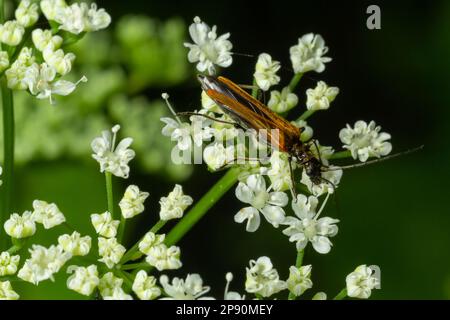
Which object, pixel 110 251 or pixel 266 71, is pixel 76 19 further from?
pixel 110 251

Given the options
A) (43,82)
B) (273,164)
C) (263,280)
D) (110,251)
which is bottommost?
(263,280)

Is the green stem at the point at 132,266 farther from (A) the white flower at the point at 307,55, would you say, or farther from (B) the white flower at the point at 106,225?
(A) the white flower at the point at 307,55

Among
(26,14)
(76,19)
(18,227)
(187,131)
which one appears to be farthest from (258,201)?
(26,14)

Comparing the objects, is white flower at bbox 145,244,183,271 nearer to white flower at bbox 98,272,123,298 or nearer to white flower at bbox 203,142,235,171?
white flower at bbox 98,272,123,298

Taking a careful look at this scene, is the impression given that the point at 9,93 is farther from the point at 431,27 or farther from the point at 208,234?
the point at 431,27

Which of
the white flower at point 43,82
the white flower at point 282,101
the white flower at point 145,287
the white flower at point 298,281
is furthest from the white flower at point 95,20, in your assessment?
the white flower at point 298,281

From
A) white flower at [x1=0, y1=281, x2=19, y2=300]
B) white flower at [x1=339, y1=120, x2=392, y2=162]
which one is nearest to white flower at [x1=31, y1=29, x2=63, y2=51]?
white flower at [x1=0, y1=281, x2=19, y2=300]
